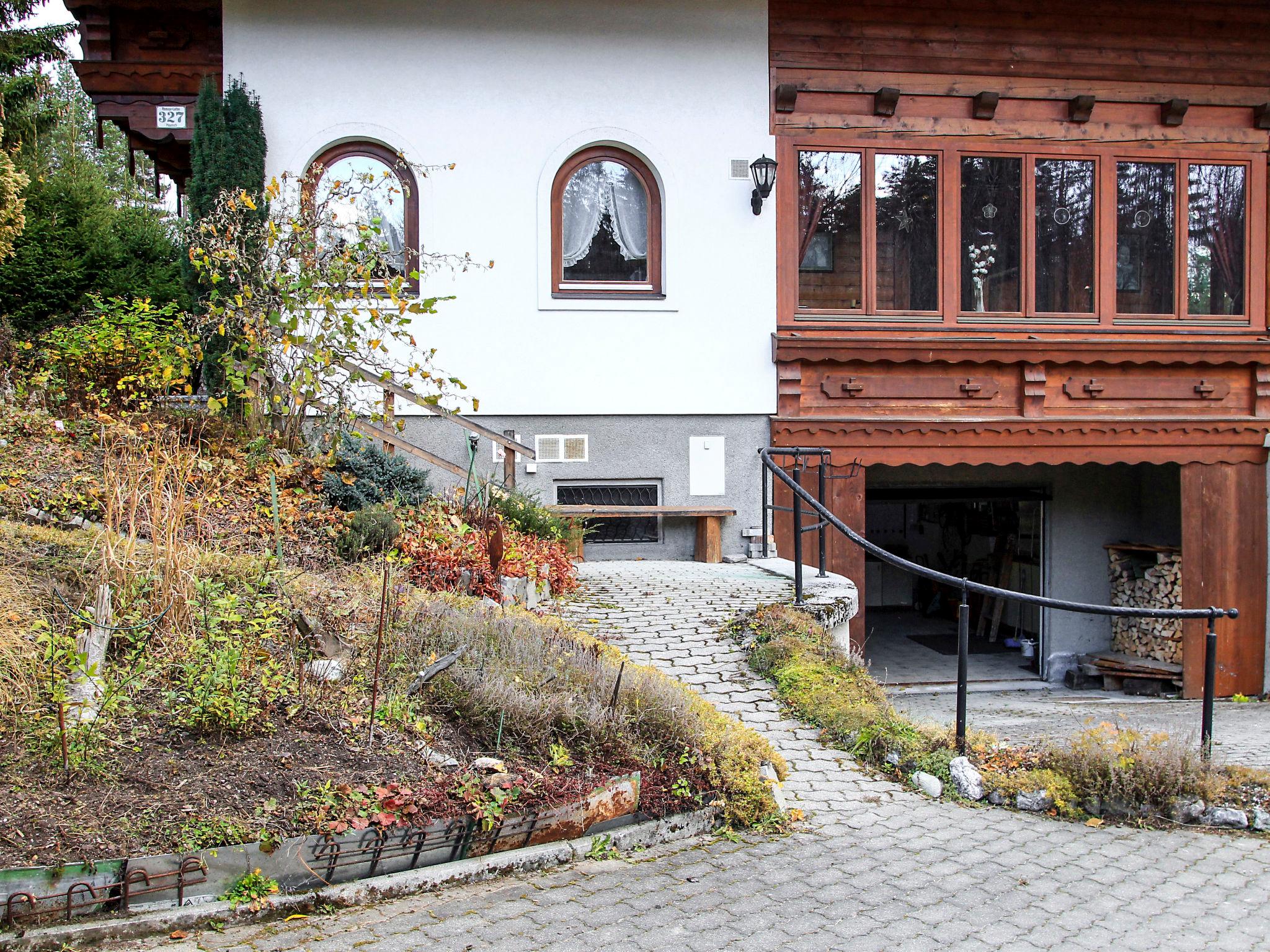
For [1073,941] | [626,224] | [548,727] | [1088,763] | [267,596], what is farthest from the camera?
[626,224]

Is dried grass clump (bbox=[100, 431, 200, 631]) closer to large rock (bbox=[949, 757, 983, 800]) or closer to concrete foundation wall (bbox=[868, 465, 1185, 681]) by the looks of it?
large rock (bbox=[949, 757, 983, 800])

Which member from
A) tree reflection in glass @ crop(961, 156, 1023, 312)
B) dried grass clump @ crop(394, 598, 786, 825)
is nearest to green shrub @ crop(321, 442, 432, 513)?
dried grass clump @ crop(394, 598, 786, 825)

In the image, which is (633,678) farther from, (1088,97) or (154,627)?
(1088,97)

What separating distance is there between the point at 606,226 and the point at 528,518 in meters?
3.51

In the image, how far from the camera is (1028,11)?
10.4 m

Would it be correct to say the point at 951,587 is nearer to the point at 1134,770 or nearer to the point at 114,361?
the point at 1134,770

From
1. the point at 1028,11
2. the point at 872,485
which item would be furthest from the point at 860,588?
the point at 1028,11

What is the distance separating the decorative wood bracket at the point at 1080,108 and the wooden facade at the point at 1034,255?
0.02 m

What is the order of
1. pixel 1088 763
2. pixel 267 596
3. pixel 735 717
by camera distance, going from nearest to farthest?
pixel 1088 763 < pixel 267 596 < pixel 735 717

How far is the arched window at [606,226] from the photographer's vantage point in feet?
32.8

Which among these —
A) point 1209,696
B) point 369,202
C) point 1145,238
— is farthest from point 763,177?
point 1209,696

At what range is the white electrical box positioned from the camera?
10039 millimetres

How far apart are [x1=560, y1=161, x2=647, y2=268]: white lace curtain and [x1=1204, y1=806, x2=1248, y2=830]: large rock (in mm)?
7224

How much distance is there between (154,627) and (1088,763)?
4.46 meters
